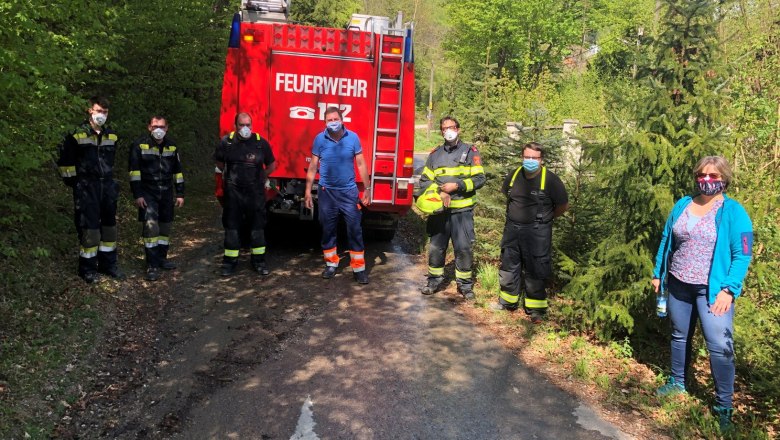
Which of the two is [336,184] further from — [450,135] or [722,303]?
[722,303]

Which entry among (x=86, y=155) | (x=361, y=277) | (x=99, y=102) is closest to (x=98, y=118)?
(x=99, y=102)

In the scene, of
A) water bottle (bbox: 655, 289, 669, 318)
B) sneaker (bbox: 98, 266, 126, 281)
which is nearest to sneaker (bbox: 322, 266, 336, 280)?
sneaker (bbox: 98, 266, 126, 281)

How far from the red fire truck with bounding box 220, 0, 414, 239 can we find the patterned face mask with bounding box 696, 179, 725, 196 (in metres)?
3.97

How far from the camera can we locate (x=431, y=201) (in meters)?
6.03

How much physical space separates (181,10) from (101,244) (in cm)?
402

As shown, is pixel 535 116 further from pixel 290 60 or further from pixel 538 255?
pixel 290 60

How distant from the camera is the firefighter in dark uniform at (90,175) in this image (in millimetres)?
5465

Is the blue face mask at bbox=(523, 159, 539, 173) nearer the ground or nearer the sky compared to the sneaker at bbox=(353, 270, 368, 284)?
nearer the sky

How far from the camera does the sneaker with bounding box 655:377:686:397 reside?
13.2 feet

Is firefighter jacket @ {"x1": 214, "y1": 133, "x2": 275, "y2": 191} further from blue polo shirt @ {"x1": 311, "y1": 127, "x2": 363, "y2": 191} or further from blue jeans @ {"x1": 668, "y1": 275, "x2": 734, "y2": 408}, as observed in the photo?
blue jeans @ {"x1": 668, "y1": 275, "x2": 734, "y2": 408}

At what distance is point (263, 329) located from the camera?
507cm

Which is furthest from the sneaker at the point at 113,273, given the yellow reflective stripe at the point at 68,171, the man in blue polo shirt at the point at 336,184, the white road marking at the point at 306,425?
the white road marking at the point at 306,425

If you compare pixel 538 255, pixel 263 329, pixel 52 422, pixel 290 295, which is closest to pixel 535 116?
pixel 538 255

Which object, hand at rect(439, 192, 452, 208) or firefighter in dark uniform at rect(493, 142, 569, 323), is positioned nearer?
firefighter in dark uniform at rect(493, 142, 569, 323)
